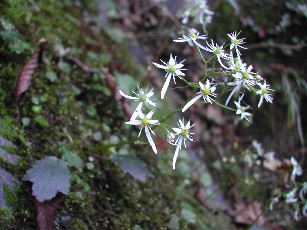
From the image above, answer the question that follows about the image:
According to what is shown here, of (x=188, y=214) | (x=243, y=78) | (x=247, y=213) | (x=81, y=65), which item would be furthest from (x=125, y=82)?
(x=247, y=213)

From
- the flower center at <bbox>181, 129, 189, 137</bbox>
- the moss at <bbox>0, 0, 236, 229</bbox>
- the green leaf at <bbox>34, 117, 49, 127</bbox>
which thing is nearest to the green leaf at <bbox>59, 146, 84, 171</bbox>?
the moss at <bbox>0, 0, 236, 229</bbox>

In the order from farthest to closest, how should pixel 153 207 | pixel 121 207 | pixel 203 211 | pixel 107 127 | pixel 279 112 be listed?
pixel 279 112 → pixel 203 211 → pixel 107 127 → pixel 153 207 → pixel 121 207

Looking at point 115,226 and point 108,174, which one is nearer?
point 115,226

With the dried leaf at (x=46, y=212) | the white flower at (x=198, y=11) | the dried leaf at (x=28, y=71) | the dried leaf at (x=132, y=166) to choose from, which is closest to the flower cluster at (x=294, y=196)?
the dried leaf at (x=132, y=166)

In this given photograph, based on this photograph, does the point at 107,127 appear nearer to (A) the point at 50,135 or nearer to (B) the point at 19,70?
(A) the point at 50,135

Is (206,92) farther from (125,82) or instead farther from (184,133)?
(125,82)

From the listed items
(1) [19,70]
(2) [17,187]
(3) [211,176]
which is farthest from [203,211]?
(1) [19,70]
